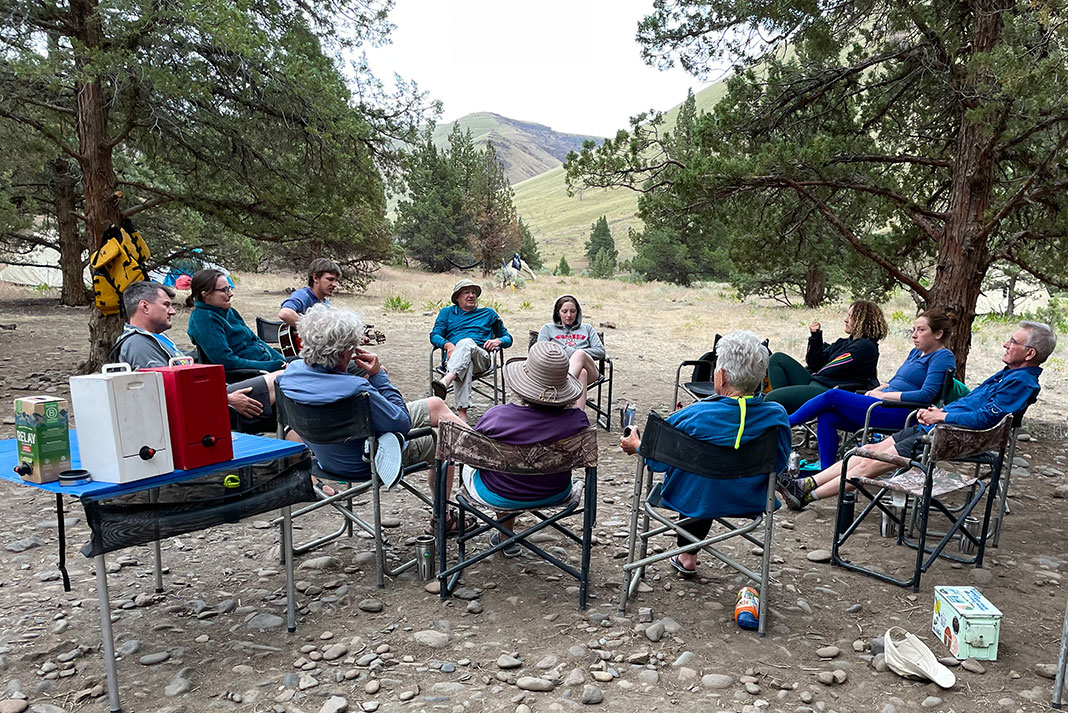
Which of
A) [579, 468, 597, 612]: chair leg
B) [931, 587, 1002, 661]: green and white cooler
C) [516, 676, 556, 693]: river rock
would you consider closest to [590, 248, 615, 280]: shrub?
[579, 468, 597, 612]: chair leg

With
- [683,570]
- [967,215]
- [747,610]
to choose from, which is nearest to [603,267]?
[967,215]

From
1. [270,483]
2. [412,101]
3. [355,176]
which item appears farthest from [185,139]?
[270,483]

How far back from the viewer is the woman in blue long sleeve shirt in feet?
14.2

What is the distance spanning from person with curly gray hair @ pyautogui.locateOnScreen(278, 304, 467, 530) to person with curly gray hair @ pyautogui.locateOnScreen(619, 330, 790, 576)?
3.17 feet

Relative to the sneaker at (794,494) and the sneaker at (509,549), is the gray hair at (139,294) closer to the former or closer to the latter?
the sneaker at (509,549)

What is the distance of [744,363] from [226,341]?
3.23 meters

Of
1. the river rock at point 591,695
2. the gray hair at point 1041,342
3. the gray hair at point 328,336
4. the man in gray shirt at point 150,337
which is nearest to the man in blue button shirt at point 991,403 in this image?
the gray hair at point 1041,342

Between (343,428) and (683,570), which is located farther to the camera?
(683,570)

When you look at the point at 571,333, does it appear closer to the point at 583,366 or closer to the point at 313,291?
the point at 583,366

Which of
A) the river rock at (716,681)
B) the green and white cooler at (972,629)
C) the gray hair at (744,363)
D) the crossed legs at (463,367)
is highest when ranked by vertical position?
the gray hair at (744,363)

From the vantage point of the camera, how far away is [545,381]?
9.42 feet

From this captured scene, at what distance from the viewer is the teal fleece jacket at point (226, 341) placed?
4.31 m

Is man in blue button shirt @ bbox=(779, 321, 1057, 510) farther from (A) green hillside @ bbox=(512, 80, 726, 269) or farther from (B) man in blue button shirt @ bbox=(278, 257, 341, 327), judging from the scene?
(A) green hillside @ bbox=(512, 80, 726, 269)

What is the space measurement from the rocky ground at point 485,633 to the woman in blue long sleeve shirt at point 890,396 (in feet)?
2.54
